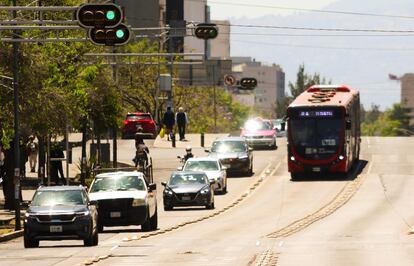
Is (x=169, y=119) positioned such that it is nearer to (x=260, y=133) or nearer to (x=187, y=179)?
(x=260, y=133)

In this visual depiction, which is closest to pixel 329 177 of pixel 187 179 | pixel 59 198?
pixel 187 179

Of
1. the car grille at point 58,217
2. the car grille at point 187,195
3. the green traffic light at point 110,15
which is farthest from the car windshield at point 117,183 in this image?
the green traffic light at point 110,15

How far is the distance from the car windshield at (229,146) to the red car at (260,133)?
13.6 m

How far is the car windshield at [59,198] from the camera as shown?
37656 mm

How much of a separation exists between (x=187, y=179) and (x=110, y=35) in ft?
74.2

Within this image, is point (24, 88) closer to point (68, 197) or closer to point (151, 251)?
point (68, 197)

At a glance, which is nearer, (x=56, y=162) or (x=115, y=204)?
(x=115, y=204)

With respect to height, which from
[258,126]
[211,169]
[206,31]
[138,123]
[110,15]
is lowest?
[211,169]

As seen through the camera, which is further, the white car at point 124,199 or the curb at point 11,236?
the white car at point 124,199

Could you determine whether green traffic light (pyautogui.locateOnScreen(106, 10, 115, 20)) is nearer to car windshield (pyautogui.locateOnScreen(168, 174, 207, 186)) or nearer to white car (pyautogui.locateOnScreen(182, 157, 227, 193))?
car windshield (pyautogui.locateOnScreen(168, 174, 207, 186))

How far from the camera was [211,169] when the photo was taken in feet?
204

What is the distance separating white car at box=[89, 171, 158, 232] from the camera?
4272 centimetres

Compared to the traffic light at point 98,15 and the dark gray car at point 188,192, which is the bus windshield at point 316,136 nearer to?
the dark gray car at point 188,192

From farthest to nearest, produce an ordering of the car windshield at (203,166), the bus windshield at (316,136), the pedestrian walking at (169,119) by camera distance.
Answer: the pedestrian walking at (169,119) < the bus windshield at (316,136) < the car windshield at (203,166)
